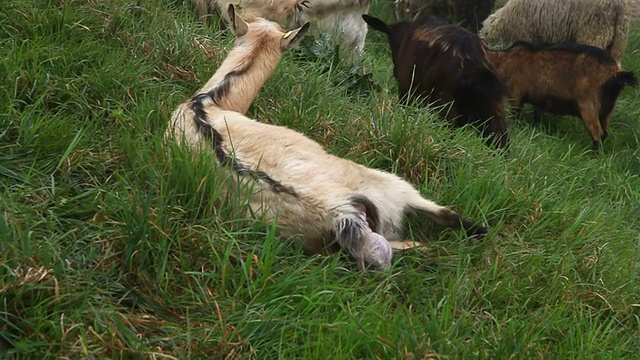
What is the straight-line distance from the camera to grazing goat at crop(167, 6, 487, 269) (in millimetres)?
3553

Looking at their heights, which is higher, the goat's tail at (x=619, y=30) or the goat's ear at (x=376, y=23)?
the goat's ear at (x=376, y=23)

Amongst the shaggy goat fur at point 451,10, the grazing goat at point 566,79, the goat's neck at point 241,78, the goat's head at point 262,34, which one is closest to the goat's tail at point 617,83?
the grazing goat at point 566,79

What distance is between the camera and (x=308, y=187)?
11.8 ft

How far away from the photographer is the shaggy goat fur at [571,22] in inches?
356

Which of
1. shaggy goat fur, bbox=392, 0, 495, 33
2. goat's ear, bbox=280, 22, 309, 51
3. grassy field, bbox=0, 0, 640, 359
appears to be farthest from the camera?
shaggy goat fur, bbox=392, 0, 495, 33

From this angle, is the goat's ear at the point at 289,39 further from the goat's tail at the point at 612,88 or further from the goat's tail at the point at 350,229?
the goat's tail at the point at 612,88

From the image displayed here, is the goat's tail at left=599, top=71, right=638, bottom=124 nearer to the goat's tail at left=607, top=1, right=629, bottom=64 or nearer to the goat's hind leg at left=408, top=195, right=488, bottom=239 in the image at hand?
the goat's tail at left=607, top=1, right=629, bottom=64

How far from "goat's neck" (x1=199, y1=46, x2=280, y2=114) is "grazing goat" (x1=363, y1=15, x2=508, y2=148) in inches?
54.6

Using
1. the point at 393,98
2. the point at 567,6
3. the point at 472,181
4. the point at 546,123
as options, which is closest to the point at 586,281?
the point at 472,181

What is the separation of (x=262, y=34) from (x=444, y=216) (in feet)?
5.23

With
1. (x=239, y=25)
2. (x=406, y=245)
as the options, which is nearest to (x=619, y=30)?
(x=239, y=25)

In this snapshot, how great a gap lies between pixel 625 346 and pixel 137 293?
204 centimetres

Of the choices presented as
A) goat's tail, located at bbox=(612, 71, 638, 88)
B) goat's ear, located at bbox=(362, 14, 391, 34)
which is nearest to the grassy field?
goat's ear, located at bbox=(362, 14, 391, 34)

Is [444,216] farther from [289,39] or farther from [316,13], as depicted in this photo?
[316,13]
